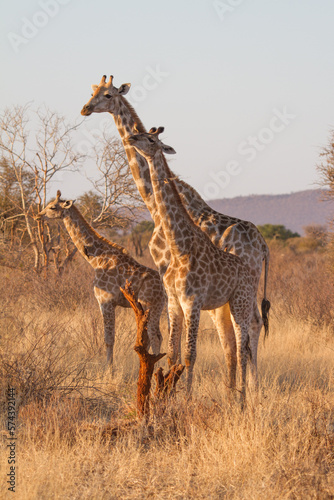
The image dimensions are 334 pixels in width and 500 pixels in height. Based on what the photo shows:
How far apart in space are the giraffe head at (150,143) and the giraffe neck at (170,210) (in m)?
0.07

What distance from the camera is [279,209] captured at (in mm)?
112875

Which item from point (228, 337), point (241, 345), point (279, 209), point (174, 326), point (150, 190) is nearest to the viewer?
point (174, 326)

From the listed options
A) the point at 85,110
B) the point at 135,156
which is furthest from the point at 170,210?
the point at 85,110

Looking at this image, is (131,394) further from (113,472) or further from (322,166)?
(322,166)

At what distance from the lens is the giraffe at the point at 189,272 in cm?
592

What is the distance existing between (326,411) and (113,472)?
2.20 metres

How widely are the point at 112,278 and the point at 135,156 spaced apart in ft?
5.42

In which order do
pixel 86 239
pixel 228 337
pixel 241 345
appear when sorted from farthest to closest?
pixel 86 239
pixel 228 337
pixel 241 345

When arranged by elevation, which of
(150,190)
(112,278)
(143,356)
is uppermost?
(150,190)

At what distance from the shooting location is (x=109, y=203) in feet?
42.3

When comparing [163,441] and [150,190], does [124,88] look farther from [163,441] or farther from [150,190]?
[163,441]

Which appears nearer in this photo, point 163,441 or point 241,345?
point 163,441

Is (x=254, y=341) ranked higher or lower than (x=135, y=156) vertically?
lower

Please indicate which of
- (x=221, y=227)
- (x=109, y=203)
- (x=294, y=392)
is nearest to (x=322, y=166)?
(x=109, y=203)
